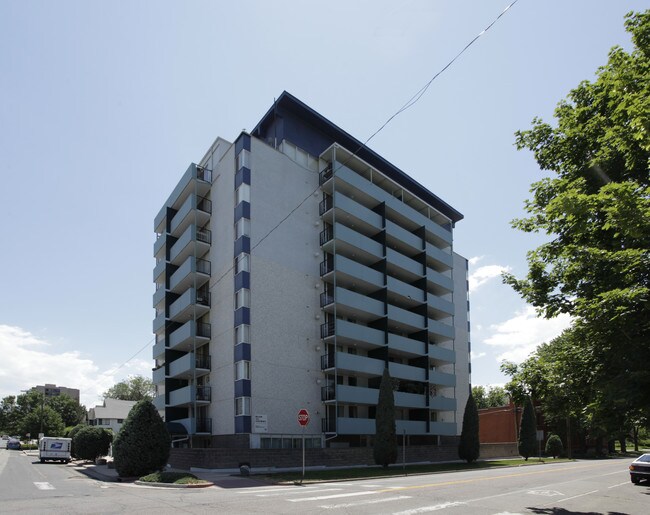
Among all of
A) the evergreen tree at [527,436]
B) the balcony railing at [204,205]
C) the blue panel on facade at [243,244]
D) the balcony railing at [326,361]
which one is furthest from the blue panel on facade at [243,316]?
the evergreen tree at [527,436]

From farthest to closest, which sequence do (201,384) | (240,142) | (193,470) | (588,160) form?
(201,384) → (240,142) → (193,470) → (588,160)

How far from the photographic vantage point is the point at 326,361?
3759 centimetres

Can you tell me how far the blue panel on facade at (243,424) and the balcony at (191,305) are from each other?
9565mm

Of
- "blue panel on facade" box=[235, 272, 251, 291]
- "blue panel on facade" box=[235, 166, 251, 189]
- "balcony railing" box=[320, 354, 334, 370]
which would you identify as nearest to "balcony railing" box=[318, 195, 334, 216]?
"blue panel on facade" box=[235, 166, 251, 189]

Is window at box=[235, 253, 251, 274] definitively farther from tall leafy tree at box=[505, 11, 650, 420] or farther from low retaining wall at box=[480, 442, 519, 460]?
low retaining wall at box=[480, 442, 519, 460]

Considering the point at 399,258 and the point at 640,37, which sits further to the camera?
the point at 399,258

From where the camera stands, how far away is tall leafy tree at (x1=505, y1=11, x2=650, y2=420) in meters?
11.7

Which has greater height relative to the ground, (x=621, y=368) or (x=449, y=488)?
(x=621, y=368)

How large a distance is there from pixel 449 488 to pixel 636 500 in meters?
6.13

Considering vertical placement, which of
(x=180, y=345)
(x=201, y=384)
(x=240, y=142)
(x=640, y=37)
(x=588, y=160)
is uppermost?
(x=240, y=142)

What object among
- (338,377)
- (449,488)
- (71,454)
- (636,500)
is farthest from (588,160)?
Answer: (71,454)

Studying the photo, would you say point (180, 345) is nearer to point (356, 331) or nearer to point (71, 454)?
point (356, 331)

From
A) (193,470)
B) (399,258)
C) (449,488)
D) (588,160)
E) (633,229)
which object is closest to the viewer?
(633,229)

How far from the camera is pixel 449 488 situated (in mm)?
19594
